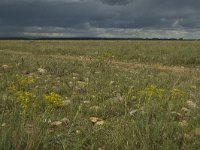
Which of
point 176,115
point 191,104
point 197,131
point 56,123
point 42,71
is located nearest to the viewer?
point 197,131

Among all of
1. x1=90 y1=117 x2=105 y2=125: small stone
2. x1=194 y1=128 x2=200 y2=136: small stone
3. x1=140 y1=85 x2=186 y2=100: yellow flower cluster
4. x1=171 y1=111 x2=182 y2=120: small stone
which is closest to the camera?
x1=194 y1=128 x2=200 y2=136: small stone

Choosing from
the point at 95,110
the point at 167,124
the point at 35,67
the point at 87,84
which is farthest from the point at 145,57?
the point at 167,124

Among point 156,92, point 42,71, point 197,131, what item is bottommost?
point 42,71

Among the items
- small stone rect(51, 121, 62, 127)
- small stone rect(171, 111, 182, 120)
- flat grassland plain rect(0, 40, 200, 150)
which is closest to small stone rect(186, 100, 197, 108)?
flat grassland plain rect(0, 40, 200, 150)

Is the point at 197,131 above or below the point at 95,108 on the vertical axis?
above

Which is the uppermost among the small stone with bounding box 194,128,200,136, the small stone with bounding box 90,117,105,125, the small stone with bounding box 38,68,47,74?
the small stone with bounding box 194,128,200,136

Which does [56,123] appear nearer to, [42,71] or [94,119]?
[94,119]

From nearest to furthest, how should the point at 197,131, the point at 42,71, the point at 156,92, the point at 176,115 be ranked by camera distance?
the point at 197,131, the point at 156,92, the point at 176,115, the point at 42,71

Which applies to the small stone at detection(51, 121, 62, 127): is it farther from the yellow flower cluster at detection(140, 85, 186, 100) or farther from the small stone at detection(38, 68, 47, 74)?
the small stone at detection(38, 68, 47, 74)

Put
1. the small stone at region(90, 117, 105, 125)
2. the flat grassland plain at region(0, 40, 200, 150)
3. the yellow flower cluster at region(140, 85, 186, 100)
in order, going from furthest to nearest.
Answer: the small stone at region(90, 117, 105, 125), the yellow flower cluster at region(140, 85, 186, 100), the flat grassland plain at region(0, 40, 200, 150)

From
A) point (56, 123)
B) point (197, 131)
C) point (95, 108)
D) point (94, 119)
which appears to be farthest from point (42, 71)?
point (197, 131)

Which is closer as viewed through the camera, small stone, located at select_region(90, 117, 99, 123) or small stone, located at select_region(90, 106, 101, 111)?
small stone, located at select_region(90, 117, 99, 123)

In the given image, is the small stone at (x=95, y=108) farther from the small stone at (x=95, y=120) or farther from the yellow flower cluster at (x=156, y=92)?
the yellow flower cluster at (x=156, y=92)

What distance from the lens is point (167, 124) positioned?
6129 millimetres
